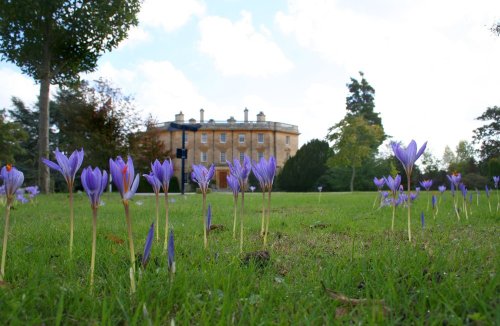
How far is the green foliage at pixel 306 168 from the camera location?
150 feet

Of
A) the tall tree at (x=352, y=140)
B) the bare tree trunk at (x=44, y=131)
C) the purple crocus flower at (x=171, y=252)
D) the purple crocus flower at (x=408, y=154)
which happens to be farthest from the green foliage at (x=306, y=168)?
the purple crocus flower at (x=171, y=252)

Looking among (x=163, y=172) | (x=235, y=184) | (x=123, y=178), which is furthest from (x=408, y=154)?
(x=123, y=178)

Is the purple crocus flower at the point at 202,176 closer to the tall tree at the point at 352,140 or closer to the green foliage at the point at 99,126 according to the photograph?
the green foliage at the point at 99,126

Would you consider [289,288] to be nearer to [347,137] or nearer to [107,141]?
[107,141]

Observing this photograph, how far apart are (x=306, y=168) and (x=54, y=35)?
33.3 m

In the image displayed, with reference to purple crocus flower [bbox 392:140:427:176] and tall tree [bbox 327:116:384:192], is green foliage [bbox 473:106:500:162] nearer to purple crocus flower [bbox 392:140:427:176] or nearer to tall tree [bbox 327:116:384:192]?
tall tree [bbox 327:116:384:192]

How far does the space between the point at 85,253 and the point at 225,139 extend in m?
59.1

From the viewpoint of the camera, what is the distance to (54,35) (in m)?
16.5

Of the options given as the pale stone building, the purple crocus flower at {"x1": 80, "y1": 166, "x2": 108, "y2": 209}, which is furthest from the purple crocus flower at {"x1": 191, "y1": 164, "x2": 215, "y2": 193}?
the pale stone building

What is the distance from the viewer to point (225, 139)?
6122 cm

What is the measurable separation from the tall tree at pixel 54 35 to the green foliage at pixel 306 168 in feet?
103

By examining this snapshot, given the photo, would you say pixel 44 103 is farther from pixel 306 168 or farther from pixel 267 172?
pixel 306 168

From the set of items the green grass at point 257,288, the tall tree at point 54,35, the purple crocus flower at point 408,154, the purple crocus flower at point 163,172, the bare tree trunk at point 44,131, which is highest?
the tall tree at point 54,35

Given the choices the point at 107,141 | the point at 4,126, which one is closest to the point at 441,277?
the point at 107,141
